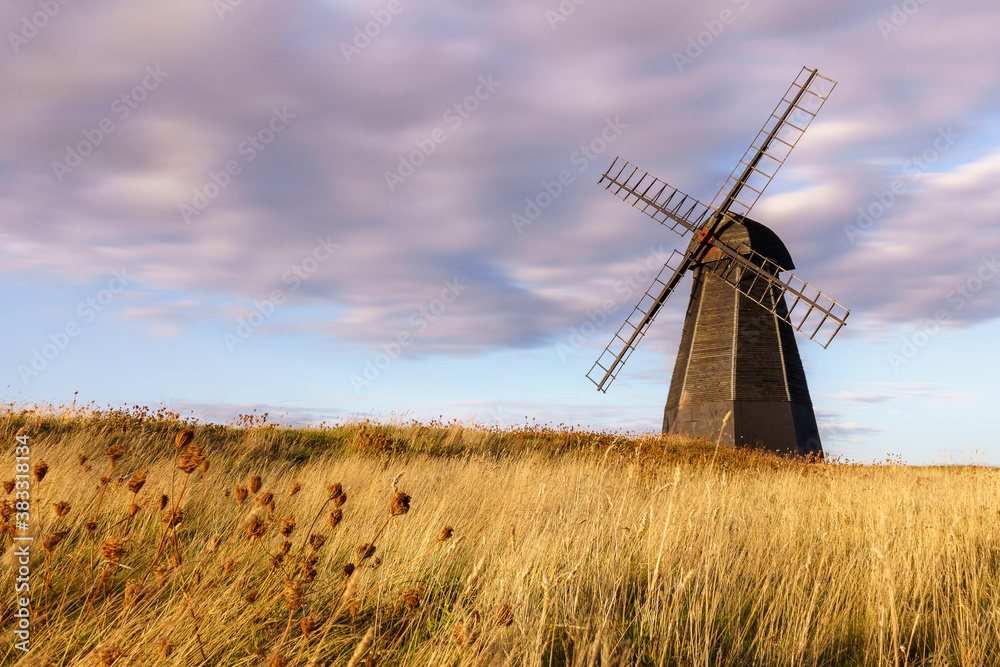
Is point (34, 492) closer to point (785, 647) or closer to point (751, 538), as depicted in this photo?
point (785, 647)

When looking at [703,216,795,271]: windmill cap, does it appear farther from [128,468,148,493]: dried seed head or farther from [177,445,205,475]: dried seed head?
[128,468,148,493]: dried seed head

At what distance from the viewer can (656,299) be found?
20.2 metres

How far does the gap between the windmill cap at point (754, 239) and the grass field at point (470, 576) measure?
428 inches

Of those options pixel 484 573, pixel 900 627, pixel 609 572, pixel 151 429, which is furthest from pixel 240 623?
pixel 151 429

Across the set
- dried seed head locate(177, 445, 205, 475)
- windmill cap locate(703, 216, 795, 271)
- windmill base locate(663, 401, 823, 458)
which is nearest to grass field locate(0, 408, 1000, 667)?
dried seed head locate(177, 445, 205, 475)

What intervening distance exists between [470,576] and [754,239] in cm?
1834

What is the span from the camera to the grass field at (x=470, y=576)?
260cm

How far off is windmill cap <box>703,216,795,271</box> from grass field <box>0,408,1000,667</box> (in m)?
10.9

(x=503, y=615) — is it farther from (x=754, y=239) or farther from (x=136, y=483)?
(x=754, y=239)

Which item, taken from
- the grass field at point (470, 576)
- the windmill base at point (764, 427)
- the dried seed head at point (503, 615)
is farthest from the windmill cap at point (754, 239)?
the dried seed head at point (503, 615)

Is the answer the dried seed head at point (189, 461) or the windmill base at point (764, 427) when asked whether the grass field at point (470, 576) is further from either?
the windmill base at point (764, 427)

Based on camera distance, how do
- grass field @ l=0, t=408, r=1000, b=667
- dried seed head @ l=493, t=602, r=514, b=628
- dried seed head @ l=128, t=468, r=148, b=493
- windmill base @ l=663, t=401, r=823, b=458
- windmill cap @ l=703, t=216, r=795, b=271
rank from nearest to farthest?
dried seed head @ l=493, t=602, r=514, b=628
dried seed head @ l=128, t=468, r=148, b=493
grass field @ l=0, t=408, r=1000, b=667
windmill base @ l=663, t=401, r=823, b=458
windmill cap @ l=703, t=216, r=795, b=271

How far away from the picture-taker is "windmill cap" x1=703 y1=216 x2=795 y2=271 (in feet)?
59.8

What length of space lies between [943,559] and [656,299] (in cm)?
1502
